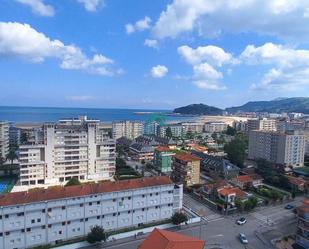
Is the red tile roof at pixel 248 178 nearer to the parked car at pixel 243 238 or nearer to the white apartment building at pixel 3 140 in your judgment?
the parked car at pixel 243 238

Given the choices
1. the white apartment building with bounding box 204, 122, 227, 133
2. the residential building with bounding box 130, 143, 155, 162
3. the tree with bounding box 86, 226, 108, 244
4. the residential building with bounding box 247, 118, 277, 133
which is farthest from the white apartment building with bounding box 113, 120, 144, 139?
the tree with bounding box 86, 226, 108, 244

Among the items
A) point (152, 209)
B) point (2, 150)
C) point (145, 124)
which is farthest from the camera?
point (145, 124)

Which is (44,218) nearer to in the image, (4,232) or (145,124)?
(4,232)

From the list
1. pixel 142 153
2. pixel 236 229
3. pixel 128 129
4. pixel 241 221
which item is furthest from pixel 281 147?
pixel 128 129

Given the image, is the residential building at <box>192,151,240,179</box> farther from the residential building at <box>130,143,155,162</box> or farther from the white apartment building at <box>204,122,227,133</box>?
the white apartment building at <box>204,122,227,133</box>

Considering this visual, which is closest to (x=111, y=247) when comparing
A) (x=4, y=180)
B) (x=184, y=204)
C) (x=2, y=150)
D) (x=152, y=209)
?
(x=152, y=209)
